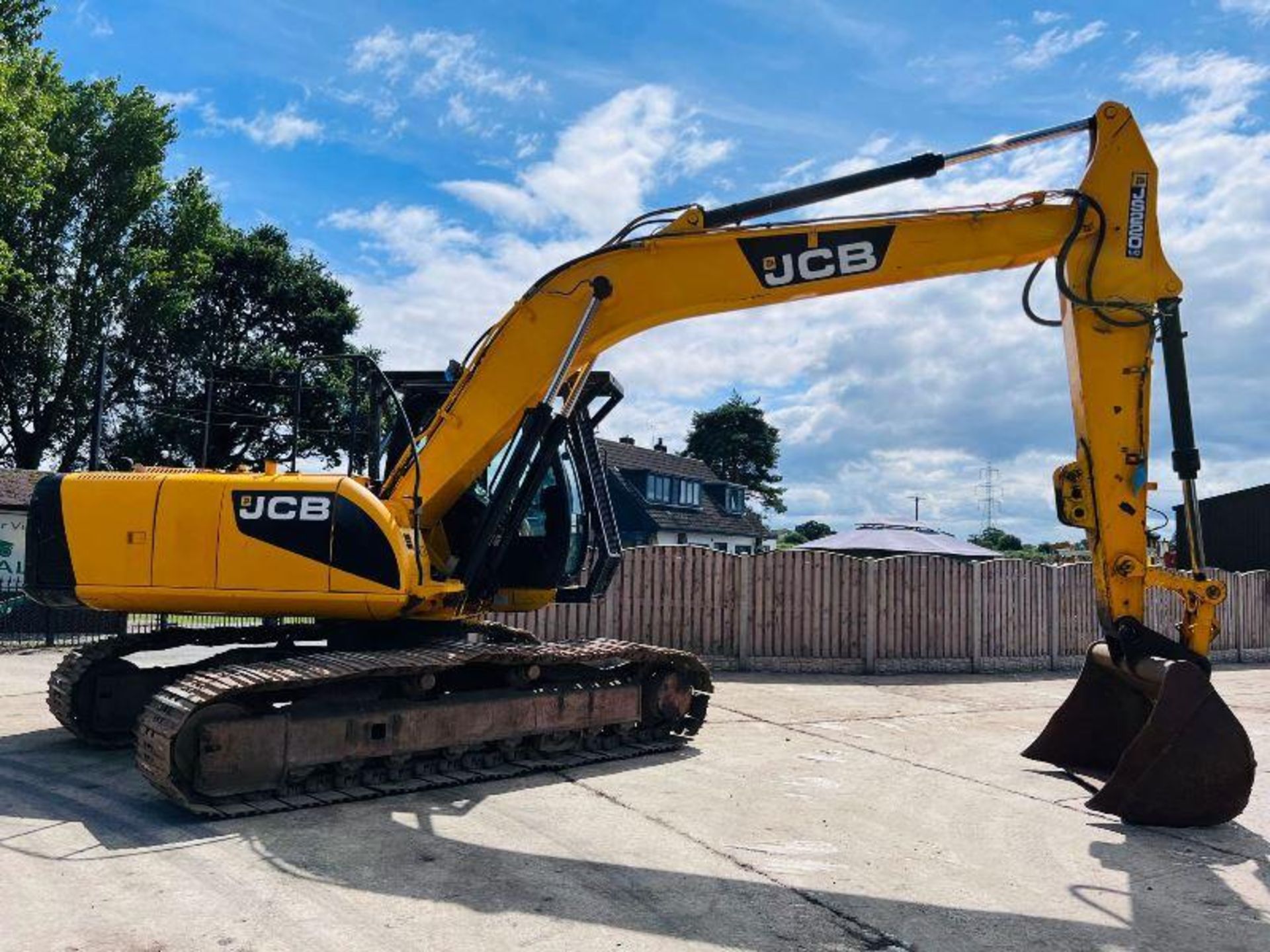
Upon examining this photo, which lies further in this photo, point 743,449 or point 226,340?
point 743,449

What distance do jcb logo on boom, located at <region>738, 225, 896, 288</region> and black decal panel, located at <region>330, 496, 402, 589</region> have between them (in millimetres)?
3308

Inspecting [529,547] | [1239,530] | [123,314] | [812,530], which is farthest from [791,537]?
[529,547]

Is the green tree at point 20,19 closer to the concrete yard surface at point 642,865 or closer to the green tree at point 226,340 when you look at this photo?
the green tree at point 226,340

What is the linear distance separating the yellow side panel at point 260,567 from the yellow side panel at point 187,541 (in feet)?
0.23

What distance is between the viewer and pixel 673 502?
161 ft

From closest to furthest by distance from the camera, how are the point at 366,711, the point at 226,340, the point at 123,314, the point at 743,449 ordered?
the point at 366,711
the point at 123,314
the point at 226,340
the point at 743,449

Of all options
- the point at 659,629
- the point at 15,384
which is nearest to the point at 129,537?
the point at 659,629

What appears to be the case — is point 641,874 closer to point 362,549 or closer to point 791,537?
point 362,549

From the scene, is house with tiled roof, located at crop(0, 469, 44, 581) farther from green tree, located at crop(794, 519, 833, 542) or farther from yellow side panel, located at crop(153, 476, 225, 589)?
green tree, located at crop(794, 519, 833, 542)

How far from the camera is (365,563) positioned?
727 centimetres

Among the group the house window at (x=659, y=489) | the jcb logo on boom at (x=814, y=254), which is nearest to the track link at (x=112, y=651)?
the jcb logo on boom at (x=814, y=254)

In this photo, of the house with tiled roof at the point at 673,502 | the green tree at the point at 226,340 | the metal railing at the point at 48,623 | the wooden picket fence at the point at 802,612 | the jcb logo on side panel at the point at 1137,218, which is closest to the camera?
the jcb logo on side panel at the point at 1137,218

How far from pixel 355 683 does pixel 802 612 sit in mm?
9025

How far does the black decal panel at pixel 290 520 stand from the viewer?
7.29 m
